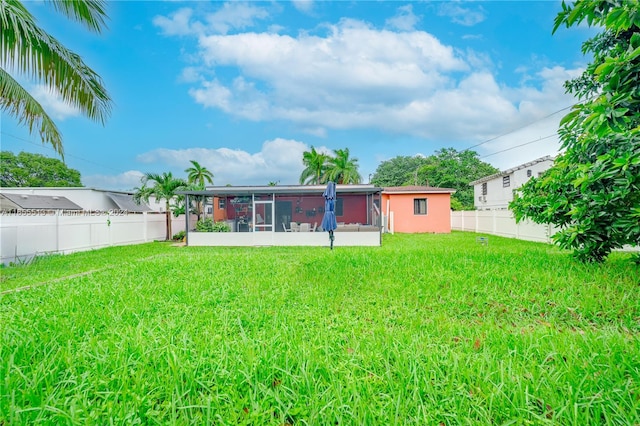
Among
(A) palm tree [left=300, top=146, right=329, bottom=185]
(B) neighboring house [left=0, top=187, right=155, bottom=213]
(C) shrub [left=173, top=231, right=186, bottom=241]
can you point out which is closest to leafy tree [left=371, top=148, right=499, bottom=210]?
(A) palm tree [left=300, top=146, right=329, bottom=185]

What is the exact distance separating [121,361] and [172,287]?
108 inches

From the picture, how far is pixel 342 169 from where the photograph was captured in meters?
28.4

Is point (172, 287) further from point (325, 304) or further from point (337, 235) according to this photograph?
point (337, 235)

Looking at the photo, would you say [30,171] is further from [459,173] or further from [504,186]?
[504,186]

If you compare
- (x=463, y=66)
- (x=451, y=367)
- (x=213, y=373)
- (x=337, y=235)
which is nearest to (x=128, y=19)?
(x=337, y=235)

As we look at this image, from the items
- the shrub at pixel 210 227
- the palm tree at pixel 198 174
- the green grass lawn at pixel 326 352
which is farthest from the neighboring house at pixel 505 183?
the palm tree at pixel 198 174

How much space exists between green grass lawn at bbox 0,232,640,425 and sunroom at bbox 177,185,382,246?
9.14 meters

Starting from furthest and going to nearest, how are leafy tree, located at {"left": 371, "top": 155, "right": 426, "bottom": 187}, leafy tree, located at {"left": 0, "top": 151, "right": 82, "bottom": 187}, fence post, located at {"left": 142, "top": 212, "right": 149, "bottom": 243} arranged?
leafy tree, located at {"left": 371, "top": 155, "right": 426, "bottom": 187} → leafy tree, located at {"left": 0, "top": 151, "right": 82, "bottom": 187} → fence post, located at {"left": 142, "top": 212, "right": 149, "bottom": 243}

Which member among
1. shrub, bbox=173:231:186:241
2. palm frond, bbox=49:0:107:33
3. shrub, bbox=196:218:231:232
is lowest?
shrub, bbox=173:231:186:241

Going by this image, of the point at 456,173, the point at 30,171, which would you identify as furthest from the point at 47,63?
the point at 30,171

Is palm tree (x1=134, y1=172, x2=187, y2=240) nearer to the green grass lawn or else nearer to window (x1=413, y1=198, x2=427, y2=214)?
the green grass lawn

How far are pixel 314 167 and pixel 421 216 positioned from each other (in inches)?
487

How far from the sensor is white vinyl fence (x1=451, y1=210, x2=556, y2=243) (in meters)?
13.3

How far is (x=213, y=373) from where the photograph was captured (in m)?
2.22
